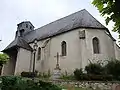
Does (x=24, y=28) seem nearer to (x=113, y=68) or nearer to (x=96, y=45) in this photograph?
(x=96, y=45)

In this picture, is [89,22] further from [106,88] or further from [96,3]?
[96,3]

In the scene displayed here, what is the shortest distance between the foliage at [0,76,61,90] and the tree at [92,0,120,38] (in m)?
5.41

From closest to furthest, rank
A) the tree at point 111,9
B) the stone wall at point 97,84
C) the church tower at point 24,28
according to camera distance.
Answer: the tree at point 111,9
the stone wall at point 97,84
the church tower at point 24,28

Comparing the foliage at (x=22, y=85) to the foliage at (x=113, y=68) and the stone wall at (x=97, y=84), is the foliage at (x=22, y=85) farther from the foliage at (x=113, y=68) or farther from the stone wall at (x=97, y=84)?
the foliage at (x=113, y=68)

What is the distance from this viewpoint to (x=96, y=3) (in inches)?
157

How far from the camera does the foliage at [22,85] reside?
8.52 meters

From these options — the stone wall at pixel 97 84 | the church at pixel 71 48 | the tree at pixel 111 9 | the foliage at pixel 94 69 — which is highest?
the church at pixel 71 48

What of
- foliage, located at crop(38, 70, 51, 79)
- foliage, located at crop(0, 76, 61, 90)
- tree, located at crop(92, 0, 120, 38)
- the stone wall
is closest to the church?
foliage, located at crop(38, 70, 51, 79)

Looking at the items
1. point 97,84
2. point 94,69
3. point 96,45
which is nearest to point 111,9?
point 97,84

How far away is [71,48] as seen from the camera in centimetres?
2044

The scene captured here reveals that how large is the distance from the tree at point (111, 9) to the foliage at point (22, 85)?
17.7 feet

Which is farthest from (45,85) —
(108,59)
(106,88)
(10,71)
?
(10,71)

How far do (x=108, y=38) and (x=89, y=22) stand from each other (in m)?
3.02

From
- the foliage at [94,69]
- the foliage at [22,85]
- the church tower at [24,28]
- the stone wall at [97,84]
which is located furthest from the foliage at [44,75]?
the church tower at [24,28]
